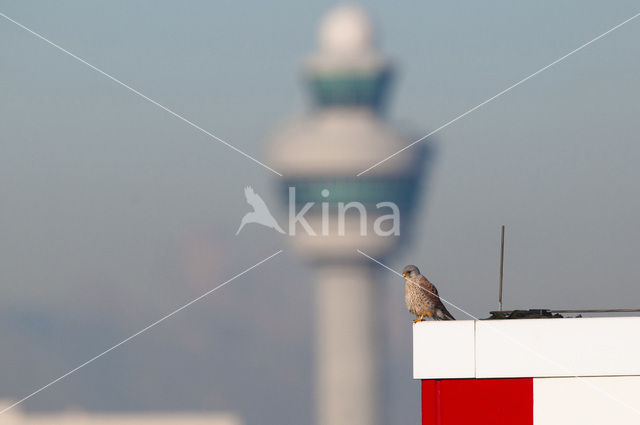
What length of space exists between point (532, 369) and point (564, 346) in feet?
1.17

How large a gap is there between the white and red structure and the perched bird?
303 centimetres

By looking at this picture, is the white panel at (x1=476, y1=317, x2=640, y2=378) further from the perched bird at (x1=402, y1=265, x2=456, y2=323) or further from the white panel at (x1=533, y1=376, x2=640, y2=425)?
the perched bird at (x1=402, y1=265, x2=456, y2=323)

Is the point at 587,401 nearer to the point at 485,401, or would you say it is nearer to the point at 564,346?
the point at 564,346

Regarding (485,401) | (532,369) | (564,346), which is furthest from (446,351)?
(564,346)

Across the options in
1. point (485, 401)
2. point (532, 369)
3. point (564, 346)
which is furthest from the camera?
point (485, 401)

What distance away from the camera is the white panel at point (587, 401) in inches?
432

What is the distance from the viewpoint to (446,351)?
11352 millimetres

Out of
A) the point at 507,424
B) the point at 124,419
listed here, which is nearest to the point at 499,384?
the point at 507,424

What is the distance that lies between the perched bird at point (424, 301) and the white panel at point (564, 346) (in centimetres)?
332

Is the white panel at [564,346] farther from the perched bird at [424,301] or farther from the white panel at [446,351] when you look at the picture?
the perched bird at [424,301]

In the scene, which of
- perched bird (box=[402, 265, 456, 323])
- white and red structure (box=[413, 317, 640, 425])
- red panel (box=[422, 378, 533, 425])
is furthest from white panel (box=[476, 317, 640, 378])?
perched bird (box=[402, 265, 456, 323])

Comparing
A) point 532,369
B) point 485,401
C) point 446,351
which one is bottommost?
point 485,401

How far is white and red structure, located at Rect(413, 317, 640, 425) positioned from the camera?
11.0 meters

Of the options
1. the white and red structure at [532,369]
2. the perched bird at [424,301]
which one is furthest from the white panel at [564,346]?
the perched bird at [424,301]
